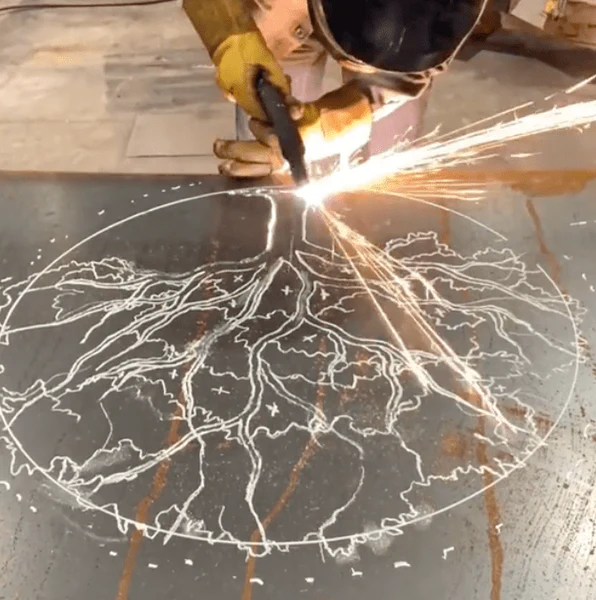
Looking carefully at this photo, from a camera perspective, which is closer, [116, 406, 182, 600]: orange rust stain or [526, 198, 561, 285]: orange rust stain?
[116, 406, 182, 600]: orange rust stain

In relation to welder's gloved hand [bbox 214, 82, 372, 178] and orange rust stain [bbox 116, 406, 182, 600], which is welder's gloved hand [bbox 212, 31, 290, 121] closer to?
welder's gloved hand [bbox 214, 82, 372, 178]

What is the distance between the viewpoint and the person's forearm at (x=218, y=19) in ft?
3.88

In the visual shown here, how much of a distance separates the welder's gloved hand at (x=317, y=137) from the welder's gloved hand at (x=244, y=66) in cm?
4

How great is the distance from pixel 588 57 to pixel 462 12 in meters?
1.84

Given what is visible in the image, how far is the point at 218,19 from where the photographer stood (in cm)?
120

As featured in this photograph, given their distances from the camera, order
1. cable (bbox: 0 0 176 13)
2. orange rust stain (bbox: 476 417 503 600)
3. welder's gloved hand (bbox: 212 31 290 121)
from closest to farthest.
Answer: orange rust stain (bbox: 476 417 503 600), welder's gloved hand (bbox: 212 31 290 121), cable (bbox: 0 0 176 13)

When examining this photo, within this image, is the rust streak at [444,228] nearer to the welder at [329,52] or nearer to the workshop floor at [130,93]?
the welder at [329,52]

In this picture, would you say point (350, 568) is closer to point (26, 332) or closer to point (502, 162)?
point (26, 332)

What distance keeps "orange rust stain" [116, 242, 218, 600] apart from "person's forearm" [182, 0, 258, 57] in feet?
1.80

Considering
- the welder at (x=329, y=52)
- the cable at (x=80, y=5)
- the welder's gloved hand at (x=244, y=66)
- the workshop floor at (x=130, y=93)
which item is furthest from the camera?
the cable at (x=80, y=5)

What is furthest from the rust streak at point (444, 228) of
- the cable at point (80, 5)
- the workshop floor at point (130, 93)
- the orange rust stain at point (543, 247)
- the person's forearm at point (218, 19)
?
the cable at point (80, 5)

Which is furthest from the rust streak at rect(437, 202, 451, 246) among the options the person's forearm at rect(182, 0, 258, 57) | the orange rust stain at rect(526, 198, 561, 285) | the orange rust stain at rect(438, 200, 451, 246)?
the person's forearm at rect(182, 0, 258, 57)

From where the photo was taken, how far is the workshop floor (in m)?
2.24

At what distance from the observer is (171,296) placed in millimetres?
1083
